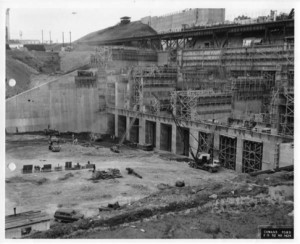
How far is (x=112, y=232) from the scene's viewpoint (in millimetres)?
22375

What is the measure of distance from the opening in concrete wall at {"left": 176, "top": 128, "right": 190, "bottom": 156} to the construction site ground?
1661mm

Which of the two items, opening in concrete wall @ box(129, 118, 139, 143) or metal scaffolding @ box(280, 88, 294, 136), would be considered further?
opening in concrete wall @ box(129, 118, 139, 143)

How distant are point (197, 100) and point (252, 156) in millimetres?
11989

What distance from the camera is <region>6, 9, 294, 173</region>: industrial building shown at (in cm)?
4469

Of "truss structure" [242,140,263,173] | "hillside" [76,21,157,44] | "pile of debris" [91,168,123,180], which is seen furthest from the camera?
"hillside" [76,21,157,44]

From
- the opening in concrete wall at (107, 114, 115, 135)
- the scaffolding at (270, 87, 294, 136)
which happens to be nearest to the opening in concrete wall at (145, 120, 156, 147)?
the opening in concrete wall at (107, 114, 115, 135)

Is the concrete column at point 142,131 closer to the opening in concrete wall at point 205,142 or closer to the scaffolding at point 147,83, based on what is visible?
the scaffolding at point 147,83

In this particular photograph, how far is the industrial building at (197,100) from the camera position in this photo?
44.7 metres

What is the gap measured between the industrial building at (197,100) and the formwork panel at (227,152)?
0.38ft

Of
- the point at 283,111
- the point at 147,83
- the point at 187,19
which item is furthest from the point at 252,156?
the point at 187,19

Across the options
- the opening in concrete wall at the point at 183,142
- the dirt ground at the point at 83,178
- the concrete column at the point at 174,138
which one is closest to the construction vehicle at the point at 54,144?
the dirt ground at the point at 83,178

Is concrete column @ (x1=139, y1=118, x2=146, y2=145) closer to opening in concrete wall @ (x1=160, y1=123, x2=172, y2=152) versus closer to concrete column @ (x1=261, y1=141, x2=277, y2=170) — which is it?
opening in concrete wall @ (x1=160, y1=123, x2=172, y2=152)
